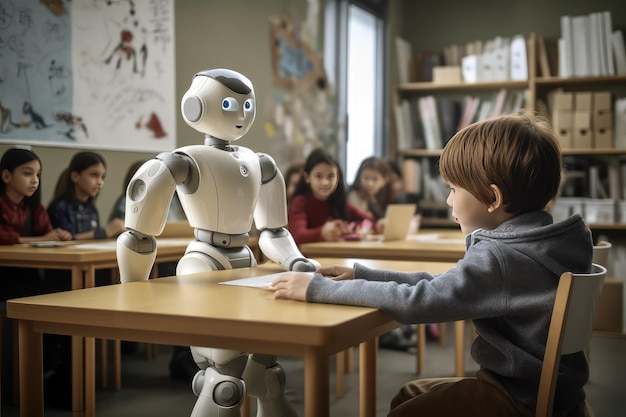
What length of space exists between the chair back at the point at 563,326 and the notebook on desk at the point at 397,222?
199 centimetres

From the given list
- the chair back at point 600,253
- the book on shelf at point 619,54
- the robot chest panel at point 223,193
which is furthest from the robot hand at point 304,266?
the book on shelf at point 619,54

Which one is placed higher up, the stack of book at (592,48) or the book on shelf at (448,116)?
the stack of book at (592,48)

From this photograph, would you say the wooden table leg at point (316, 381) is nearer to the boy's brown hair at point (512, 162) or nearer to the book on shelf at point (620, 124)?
the boy's brown hair at point (512, 162)

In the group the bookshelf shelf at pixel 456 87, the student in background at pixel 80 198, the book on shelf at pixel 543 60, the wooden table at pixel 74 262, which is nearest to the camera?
the wooden table at pixel 74 262

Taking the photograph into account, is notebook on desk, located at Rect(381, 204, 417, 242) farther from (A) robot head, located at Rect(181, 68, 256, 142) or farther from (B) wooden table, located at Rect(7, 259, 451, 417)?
(B) wooden table, located at Rect(7, 259, 451, 417)

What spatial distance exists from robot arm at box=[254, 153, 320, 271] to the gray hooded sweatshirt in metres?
0.65

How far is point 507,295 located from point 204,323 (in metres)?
0.51

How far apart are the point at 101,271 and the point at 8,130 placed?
0.65 m

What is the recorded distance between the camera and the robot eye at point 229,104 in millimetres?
1879

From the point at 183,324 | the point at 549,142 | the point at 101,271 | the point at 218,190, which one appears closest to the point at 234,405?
the point at 218,190

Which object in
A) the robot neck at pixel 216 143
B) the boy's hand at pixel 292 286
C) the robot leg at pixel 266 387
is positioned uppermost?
the robot neck at pixel 216 143

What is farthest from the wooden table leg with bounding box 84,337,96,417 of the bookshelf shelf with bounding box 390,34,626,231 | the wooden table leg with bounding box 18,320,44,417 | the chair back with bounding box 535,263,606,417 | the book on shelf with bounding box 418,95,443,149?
the book on shelf with bounding box 418,95,443,149

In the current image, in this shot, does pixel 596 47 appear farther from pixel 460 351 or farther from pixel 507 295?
pixel 507 295

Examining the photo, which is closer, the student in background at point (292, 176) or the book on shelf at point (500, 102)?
the student in background at point (292, 176)
